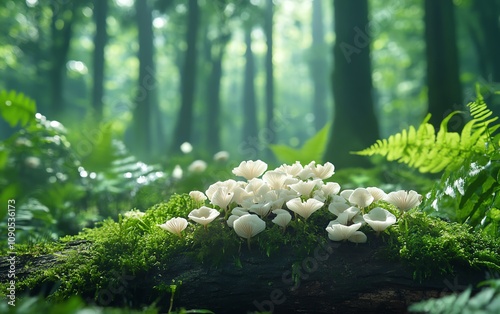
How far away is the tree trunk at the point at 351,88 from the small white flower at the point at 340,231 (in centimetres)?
552

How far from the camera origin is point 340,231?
2504 mm

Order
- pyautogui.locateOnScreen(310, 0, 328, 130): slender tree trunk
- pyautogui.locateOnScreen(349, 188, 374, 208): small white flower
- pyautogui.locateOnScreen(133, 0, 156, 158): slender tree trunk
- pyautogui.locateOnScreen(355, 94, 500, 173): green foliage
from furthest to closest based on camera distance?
pyautogui.locateOnScreen(310, 0, 328, 130): slender tree trunk, pyautogui.locateOnScreen(133, 0, 156, 158): slender tree trunk, pyautogui.locateOnScreen(355, 94, 500, 173): green foliage, pyautogui.locateOnScreen(349, 188, 374, 208): small white flower

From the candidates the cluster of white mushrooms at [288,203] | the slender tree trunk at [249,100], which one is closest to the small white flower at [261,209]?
the cluster of white mushrooms at [288,203]

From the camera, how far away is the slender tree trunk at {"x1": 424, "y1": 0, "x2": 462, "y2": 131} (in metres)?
6.98

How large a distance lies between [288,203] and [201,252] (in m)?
0.63

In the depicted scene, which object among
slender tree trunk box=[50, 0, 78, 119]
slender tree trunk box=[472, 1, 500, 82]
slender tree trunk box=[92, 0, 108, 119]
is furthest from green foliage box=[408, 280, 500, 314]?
slender tree trunk box=[50, 0, 78, 119]

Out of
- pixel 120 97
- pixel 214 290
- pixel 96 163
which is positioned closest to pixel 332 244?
pixel 214 290

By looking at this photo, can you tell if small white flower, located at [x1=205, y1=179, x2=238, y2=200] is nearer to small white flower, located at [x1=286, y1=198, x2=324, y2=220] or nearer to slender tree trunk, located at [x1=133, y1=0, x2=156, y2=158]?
small white flower, located at [x1=286, y1=198, x2=324, y2=220]

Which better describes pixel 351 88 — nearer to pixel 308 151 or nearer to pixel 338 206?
pixel 308 151

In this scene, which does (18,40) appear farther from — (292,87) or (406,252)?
(292,87)

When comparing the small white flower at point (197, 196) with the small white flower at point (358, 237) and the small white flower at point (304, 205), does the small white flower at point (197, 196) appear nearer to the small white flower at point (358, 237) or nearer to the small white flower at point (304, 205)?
the small white flower at point (304, 205)

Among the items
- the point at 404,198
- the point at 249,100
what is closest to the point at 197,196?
the point at 404,198

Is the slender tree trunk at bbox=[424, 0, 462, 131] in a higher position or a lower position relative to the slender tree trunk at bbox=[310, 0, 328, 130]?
lower

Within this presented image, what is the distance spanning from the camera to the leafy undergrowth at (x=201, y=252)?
8.33 ft
